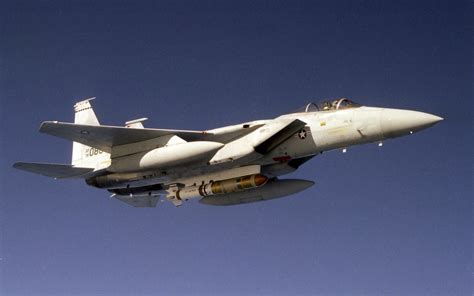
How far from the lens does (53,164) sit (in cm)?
1988

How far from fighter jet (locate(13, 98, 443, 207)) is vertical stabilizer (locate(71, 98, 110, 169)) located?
1.9 inches

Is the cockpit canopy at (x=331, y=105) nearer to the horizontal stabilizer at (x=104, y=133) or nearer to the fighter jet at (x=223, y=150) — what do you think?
the fighter jet at (x=223, y=150)

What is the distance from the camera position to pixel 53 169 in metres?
20.0

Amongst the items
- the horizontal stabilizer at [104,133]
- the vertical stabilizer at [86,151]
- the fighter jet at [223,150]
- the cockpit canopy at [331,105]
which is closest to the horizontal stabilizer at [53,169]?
the fighter jet at [223,150]

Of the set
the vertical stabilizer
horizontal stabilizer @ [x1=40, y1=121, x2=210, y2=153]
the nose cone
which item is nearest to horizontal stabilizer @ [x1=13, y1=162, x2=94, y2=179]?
the vertical stabilizer

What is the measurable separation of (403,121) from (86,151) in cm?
1029

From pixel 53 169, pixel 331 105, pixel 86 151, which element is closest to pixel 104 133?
pixel 53 169

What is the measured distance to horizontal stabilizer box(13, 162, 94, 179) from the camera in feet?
64.4

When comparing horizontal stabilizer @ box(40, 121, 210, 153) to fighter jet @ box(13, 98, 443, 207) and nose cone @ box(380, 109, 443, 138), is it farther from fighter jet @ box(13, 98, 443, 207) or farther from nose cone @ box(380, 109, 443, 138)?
nose cone @ box(380, 109, 443, 138)

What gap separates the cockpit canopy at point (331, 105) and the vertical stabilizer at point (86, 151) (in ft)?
21.0

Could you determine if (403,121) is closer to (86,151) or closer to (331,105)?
(331,105)

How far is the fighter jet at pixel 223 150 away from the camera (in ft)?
56.4

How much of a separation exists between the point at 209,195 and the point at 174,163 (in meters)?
2.22

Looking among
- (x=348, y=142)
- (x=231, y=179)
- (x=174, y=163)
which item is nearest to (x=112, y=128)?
(x=174, y=163)
